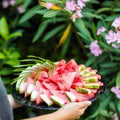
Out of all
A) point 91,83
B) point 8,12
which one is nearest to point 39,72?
point 91,83

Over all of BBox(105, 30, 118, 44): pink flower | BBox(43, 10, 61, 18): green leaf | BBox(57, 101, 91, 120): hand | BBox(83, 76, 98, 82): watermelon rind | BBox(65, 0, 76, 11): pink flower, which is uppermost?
BBox(65, 0, 76, 11): pink flower

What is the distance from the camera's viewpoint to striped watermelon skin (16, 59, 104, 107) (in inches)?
68.1

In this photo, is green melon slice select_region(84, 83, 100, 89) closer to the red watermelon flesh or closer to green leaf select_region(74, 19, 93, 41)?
the red watermelon flesh

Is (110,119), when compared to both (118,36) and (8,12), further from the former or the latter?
(8,12)

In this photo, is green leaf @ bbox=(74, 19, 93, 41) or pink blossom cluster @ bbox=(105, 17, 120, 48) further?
green leaf @ bbox=(74, 19, 93, 41)

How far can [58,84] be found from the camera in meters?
1.77

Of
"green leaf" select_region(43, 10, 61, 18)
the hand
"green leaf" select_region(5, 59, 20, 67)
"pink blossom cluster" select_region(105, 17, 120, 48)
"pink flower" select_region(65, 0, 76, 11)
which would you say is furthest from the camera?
"green leaf" select_region(5, 59, 20, 67)

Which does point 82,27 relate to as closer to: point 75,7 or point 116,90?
point 75,7

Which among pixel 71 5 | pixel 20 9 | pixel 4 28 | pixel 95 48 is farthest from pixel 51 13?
pixel 20 9

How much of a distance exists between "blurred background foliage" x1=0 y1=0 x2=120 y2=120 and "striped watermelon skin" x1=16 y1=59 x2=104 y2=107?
0.38 m

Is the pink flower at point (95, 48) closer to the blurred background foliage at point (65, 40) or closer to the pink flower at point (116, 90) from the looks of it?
the blurred background foliage at point (65, 40)

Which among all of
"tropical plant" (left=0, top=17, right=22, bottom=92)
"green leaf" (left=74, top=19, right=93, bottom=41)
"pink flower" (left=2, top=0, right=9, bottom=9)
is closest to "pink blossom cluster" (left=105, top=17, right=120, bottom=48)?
"green leaf" (left=74, top=19, right=93, bottom=41)

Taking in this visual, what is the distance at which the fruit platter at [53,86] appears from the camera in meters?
1.72

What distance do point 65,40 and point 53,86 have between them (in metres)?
0.84
